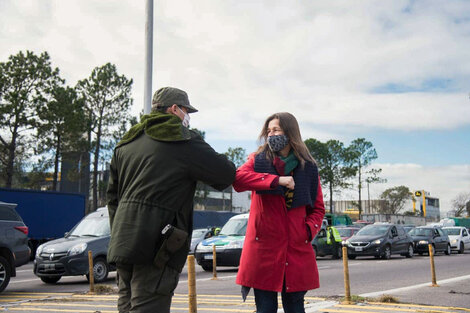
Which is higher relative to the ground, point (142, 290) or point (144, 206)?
point (144, 206)

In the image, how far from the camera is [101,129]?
45656 mm

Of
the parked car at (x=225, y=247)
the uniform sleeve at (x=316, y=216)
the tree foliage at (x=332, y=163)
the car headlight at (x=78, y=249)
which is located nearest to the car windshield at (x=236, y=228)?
the parked car at (x=225, y=247)

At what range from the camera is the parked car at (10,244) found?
440 inches

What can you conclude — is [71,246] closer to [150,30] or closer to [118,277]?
[150,30]

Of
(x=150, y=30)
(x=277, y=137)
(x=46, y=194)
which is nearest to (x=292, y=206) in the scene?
(x=277, y=137)

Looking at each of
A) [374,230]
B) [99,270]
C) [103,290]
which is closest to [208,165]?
[103,290]

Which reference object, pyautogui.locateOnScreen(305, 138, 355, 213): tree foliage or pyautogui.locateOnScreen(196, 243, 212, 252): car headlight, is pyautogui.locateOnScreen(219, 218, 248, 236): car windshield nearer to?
pyautogui.locateOnScreen(196, 243, 212, 252): car headlight

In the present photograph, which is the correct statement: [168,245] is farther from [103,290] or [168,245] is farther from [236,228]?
[236,228]

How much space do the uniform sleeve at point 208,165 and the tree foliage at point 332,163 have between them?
6721 cm

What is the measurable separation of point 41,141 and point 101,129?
6941mm

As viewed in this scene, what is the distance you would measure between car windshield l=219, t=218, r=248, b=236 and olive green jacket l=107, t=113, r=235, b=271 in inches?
560

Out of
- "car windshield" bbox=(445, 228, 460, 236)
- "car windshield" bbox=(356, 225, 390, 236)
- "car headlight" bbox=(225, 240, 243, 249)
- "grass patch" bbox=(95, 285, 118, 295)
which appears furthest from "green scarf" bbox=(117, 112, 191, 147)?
"car windshield" bbox=(445, 228, 460, 236)

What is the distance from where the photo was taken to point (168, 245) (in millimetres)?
2951

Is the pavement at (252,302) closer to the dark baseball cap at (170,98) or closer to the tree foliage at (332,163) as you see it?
the dark baseball cap at (170,98)
